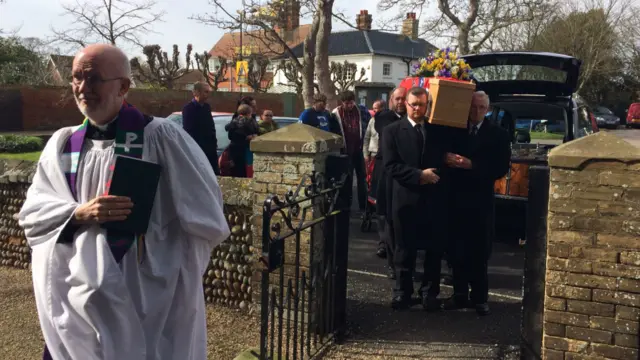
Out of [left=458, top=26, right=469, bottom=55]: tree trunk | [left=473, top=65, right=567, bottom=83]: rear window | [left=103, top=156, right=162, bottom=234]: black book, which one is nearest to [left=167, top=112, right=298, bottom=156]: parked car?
[left=473, top=65, right=567, bottom=83]: rear window

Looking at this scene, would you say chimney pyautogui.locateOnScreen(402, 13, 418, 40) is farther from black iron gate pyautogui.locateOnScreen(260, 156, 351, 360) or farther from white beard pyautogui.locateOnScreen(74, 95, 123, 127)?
white beard pyautogui.locateOnScreen(74, 95, 123, 127)

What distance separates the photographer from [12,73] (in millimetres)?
31688

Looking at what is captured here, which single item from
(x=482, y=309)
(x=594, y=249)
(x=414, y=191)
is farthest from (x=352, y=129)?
(x=594, y=249)

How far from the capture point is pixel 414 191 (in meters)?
4.67

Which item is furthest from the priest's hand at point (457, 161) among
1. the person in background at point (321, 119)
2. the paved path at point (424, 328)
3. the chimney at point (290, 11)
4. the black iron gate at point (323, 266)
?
the chimney at point (290, 11)

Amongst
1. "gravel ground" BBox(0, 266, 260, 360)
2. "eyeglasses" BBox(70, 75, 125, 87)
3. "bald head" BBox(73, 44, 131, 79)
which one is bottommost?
"gravel ground" BBox(0, 266, 260, 360)

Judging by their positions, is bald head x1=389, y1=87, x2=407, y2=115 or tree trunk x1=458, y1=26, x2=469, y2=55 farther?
tree trunk x1=458, y1=26, x2=469, y2=55

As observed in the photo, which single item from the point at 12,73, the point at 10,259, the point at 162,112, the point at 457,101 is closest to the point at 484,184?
the point at 457,101

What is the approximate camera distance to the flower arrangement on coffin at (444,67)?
551 cm

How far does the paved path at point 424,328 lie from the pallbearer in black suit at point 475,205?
255 mm

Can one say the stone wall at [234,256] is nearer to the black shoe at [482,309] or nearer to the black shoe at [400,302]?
the black shoe at [400,302]

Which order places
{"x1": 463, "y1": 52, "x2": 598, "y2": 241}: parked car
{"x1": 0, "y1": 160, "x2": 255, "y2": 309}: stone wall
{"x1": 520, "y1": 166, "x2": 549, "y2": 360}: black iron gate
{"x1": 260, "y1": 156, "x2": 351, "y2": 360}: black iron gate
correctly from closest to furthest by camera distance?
{"x1": 520, "y1": 166, "x2": 549, "y2": 360}: black iron gate < {"x1": 260, "y1": 156, "x2": 351, "y2": 360}: black iron gate < {"x1": 0, "y1": 160, "x2": 255, "y2": 309}: stone wall < {"x1": 463, "y1": 52, "x2": 598, "y2": 241}: parked car

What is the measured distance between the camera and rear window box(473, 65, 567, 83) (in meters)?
7.69

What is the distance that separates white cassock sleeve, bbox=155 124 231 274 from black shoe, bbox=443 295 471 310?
9.21ft
